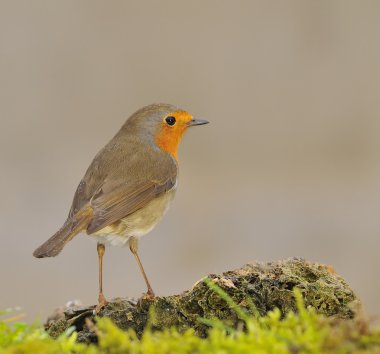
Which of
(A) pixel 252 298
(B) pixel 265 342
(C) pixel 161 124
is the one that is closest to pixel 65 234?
(C) pixel 161 124

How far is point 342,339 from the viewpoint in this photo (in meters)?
1.40

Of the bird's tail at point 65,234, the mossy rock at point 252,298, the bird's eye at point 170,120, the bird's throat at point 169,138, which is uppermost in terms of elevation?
the bird's eye at point 170,120

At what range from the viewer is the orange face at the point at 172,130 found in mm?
5031

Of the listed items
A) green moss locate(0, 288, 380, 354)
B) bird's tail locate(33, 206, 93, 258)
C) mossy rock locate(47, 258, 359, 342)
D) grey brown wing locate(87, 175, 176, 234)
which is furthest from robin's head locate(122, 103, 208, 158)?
green moss locate(0, 288, 380, 354)

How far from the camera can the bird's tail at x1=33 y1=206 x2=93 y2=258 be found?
12.6ft

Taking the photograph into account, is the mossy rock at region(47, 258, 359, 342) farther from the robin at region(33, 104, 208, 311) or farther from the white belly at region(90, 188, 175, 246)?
the white belly at region(90, 188, 175, 246)

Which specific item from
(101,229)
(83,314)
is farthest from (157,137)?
(83,314)

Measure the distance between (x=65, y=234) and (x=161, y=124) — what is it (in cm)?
134

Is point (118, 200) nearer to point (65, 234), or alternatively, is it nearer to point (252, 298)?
point (65, 234)

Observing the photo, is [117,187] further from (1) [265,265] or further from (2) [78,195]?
(1) [265,265]

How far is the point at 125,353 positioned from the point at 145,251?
7.32m

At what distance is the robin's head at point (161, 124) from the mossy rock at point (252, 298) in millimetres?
2458

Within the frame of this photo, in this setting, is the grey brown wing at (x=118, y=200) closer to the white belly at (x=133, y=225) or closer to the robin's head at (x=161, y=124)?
the white belly at (x=133, y=225)

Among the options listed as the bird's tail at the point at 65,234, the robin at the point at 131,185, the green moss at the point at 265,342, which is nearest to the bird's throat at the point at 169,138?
the robin at the point at 131,185
